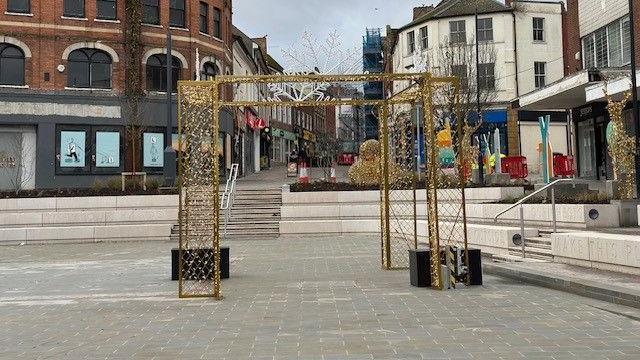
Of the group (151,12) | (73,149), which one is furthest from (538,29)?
(73,149)

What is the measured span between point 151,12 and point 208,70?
4.81m

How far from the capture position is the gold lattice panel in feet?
29.3

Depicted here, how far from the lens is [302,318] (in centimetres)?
726

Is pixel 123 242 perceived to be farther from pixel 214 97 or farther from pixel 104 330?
pixel 104 330

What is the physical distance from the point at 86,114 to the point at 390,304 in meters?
27.3

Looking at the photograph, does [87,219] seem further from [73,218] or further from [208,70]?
[208,70]

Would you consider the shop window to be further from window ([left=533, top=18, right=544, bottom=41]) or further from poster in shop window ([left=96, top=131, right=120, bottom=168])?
window ([left=533, top=18, right=544, bottom=41])

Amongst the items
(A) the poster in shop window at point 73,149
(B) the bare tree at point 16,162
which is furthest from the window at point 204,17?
(B) the bare tree at point 16,162

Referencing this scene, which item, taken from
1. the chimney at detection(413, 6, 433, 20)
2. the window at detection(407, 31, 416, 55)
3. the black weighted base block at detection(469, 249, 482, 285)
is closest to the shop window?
the black weighted base block at detection(469, 249, 482, 285)

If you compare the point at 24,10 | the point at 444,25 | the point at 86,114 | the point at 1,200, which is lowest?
the point at 1,200

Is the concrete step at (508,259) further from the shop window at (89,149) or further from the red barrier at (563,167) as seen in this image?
the shop window at (89,149)

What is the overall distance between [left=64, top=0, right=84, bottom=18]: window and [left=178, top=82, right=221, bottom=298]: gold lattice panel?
25.4m

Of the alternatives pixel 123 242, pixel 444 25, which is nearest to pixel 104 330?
pixel 123 242

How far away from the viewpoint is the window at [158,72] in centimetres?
3278
